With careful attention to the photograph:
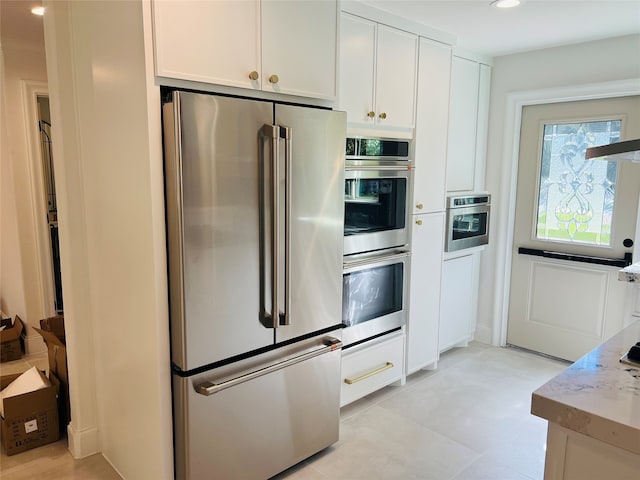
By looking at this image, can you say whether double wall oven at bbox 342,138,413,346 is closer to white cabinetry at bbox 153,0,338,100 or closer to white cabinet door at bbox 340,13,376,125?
white cabinet door at bbox 340,13,376,125

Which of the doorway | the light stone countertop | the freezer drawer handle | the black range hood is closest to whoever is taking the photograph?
the light stone countertop

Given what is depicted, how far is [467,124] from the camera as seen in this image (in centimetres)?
365

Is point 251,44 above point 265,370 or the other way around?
above

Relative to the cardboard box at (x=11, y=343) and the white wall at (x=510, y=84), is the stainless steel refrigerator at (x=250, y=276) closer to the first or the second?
the white wall at (x=510, y=84)

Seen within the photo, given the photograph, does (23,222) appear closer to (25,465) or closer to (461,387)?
(25,465)

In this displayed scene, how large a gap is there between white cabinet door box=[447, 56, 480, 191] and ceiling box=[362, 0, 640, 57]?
0.24 m

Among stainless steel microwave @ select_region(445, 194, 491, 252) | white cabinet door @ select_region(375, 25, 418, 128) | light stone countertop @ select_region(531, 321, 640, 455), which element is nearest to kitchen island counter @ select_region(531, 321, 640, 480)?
light stone countertop @ select_region(531, 321, 640, 455)

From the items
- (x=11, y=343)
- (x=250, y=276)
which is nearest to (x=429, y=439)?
(x=250, y=276)

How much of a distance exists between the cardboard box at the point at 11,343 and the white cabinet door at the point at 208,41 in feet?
9.64

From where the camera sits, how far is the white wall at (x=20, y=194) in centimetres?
344

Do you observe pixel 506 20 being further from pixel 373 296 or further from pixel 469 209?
pixel 373 296

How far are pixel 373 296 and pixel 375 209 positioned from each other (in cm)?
54

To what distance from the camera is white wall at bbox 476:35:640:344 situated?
3.17m

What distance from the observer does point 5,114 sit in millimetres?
3406
